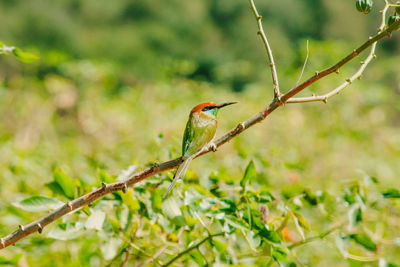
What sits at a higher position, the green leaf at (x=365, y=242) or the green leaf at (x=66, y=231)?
the green leaf at (x=66, y=231)

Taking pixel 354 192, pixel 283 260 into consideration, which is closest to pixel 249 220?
pixel 283 260

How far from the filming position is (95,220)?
79cm

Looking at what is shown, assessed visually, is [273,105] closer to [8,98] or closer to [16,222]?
[16,222]

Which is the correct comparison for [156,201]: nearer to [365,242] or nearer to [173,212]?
[173,212]

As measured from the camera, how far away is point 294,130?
322 centimetres

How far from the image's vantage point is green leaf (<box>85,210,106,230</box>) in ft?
2.55

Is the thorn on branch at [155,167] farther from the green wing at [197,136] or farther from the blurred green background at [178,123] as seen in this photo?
the blurred green background at [178,123]

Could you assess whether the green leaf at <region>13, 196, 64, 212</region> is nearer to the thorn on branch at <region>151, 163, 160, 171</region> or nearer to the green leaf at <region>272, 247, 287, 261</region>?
the thorn on branch at <region>151, 163, 160, 171</region>

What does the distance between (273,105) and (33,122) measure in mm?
3131

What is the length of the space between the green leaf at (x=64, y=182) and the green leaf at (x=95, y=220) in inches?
3.2

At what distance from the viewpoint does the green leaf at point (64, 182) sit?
848mm

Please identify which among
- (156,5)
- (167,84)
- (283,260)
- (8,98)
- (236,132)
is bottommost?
(283,260)

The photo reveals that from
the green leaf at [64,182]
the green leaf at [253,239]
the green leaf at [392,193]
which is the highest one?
the green leaf at [64,182]

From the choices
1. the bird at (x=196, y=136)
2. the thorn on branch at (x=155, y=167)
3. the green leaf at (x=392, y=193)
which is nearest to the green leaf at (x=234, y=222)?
the bird at (x=196, y=136)
